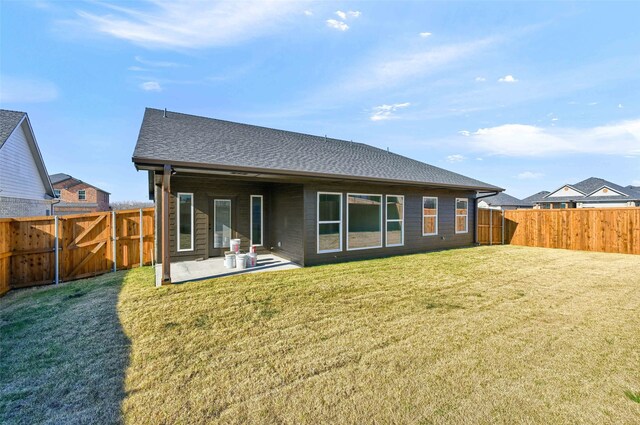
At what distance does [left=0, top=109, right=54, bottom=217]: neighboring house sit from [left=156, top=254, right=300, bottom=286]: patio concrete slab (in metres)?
6.50

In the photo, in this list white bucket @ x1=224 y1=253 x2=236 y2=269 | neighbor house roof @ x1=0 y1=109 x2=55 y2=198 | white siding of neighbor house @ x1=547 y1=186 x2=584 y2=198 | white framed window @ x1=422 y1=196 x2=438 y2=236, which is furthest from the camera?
white siding of neighbor house @ x1=547 y1=186 x2=584 y2=198

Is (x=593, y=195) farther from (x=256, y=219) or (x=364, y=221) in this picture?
(x=256, y=219)

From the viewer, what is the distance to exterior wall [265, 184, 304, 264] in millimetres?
7637

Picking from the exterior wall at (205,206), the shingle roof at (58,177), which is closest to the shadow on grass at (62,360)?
the exterior wall at (205,206)

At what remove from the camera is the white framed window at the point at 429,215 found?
404 inches

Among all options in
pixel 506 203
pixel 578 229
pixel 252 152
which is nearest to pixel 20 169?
pixel 252 152

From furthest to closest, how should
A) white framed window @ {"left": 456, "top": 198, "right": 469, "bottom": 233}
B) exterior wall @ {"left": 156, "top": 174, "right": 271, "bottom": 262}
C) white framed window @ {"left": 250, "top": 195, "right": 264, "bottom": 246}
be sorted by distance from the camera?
white framed window @ {"left": 456, "top": 198, "right": 469, "bottom": 233} < white framed window @ {"left": 250, "top": 195, "right": 264, "bottom": 246} < exterior wall @ {"left": 156, "top": 174, "right": 271, "bottom": 262}

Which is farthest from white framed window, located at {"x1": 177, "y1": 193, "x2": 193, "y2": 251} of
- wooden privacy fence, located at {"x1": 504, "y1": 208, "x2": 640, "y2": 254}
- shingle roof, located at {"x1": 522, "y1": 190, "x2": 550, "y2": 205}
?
shingle roof, located at {"x1": 522, "y1": 190, "x2": 550, "y2": 205}

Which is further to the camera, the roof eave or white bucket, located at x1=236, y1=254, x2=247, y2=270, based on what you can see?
white bucket, located at x1=236, y1=254, x2=247, y2=270

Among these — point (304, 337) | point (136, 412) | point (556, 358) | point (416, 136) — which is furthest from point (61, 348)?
point (416, 136)

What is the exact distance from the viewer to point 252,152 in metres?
7.70

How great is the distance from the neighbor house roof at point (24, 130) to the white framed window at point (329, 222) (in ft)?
35.1

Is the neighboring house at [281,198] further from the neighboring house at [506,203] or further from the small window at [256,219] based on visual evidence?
the neighboring house at [506,203]

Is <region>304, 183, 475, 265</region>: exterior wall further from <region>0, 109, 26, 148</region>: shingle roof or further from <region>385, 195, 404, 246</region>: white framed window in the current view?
<region>0, 109, 26, 148</region>: shingle roof
